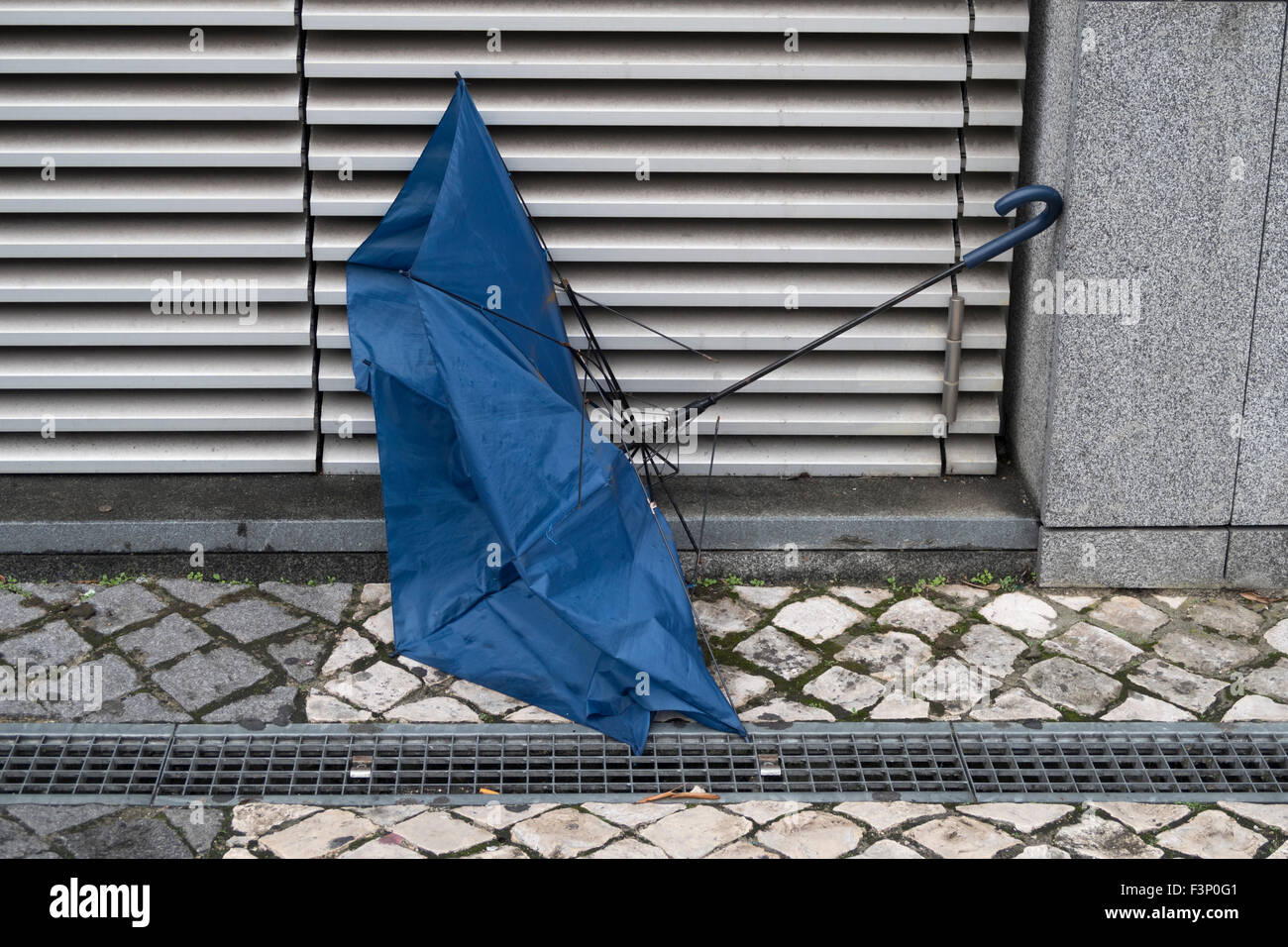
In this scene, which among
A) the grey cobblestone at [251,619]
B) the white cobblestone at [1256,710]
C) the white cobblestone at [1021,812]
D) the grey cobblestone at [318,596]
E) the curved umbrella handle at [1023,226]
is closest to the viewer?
the white cobblestone at [1021,812]

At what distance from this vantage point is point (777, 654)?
547 centimetres

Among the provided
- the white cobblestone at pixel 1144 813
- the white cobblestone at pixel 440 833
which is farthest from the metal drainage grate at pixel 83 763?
the white cobblestone at pixel 1144 813

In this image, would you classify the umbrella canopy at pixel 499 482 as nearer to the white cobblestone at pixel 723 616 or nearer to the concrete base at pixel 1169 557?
the white cobblestone at pixel 723 616

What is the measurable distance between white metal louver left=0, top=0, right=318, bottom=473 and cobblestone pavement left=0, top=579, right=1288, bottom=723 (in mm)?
715

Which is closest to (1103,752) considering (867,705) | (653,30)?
(867,705)

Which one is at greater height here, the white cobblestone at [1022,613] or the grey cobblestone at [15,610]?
the white cobblestone at [1022,613]

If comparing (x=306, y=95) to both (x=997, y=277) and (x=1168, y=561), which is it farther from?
(x=1168, y=561)

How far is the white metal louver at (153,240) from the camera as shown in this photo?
5.78 m

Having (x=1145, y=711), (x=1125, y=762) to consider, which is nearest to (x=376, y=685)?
(x=1125, y=762)

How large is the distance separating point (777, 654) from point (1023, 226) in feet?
6.11

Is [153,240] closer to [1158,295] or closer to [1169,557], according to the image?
[1158,295]

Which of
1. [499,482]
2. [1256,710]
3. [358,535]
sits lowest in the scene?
[1256,710]

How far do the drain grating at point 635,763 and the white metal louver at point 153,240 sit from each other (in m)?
1.62

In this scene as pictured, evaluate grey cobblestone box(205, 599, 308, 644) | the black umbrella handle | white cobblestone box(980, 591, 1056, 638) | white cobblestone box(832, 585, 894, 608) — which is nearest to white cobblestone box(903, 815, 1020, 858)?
white cobblestone box(980, 591, 1056, 638)
